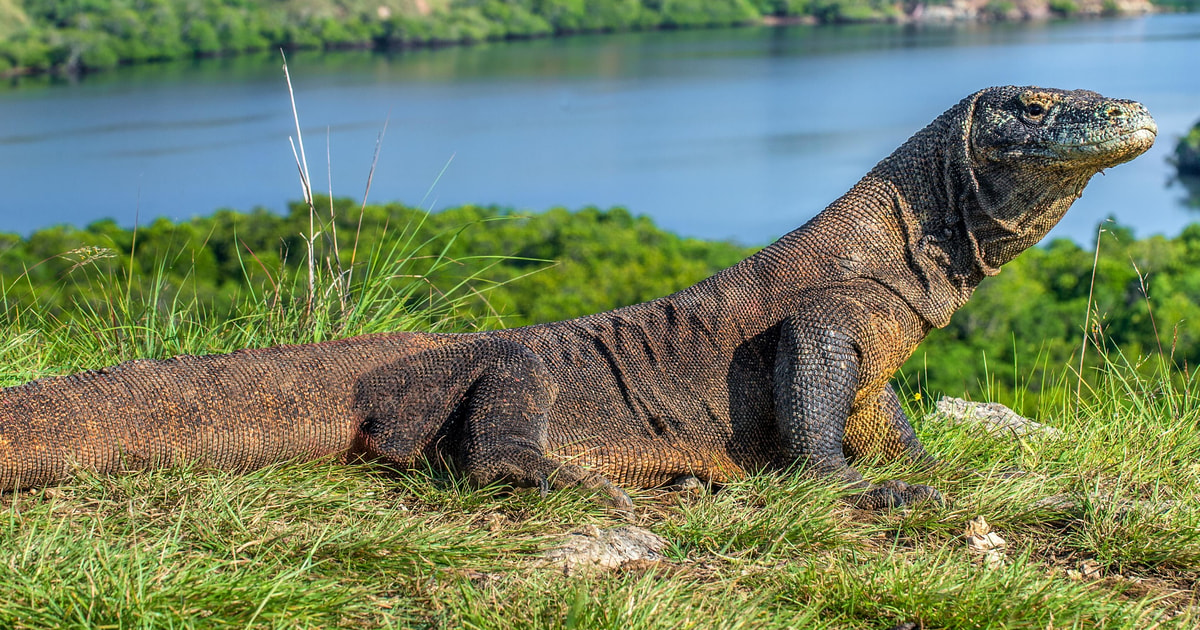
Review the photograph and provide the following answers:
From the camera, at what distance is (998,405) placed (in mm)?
5770

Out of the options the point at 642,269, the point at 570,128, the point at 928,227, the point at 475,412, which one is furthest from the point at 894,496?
the point at 570,128

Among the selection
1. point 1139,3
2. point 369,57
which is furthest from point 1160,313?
point 1139,3

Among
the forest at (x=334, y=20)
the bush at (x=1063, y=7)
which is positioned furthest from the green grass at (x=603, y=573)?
the bush at (x=1063, y=7)

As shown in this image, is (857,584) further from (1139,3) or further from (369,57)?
(1139,3)

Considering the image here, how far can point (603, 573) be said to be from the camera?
3.19 metres

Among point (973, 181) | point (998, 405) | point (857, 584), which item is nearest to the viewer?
point (857, 584)

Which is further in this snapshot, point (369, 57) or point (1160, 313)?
point (369, 57)

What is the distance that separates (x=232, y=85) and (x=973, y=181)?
68063 millimetres

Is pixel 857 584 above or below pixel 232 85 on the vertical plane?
above

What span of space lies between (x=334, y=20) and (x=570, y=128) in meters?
35.1

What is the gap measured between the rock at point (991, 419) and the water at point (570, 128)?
2852 cm

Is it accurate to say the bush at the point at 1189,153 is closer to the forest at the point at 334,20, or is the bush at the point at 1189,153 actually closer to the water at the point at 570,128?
the water at the point at 570,128

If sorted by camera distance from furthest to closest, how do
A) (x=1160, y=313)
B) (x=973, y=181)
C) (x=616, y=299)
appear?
1. (x=616, y=299)
2. (x=1160, y=313)
3. (x=973, y=181)

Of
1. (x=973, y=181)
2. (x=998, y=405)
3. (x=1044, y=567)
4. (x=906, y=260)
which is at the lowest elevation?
(x=998, y=405)
